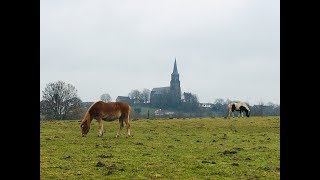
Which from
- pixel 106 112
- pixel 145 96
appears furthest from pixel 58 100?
pixel 145 96

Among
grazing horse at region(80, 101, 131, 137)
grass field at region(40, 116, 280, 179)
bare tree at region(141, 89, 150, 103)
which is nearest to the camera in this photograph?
grass field at region(40, 116, 280, 179)

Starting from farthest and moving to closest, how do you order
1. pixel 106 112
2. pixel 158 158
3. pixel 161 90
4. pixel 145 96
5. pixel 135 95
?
1. pixel 161 90
2. pixel 135 95
3. pixel 145 96
4. pixel 106 112
5. pixel 158 158

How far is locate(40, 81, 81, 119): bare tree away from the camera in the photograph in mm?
45672

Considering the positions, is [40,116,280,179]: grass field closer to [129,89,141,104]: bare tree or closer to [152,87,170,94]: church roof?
[129,89,141,104]: bare tree

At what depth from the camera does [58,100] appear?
160ft

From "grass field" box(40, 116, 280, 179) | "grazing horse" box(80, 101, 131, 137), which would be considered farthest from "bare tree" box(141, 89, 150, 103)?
"grass field" box(40, 116, 280, 179)

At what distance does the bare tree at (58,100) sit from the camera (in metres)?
45.7

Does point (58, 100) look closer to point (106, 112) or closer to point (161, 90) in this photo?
point (106, 112)

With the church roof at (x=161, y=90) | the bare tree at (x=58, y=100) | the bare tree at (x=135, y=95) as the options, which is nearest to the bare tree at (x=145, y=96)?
the bare tree at (x=135, y=95)

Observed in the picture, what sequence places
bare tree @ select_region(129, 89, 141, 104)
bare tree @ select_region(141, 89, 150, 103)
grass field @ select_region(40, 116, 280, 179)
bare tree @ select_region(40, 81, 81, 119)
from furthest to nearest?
bare tree @ select_region(129, 89, 141, 104)
bare tree @ select_region(141, 89, 150, 103)
bare tree @ select_region(40, 81, 81, 119)
grass field @ select_region(40, 116, 280, 179)
